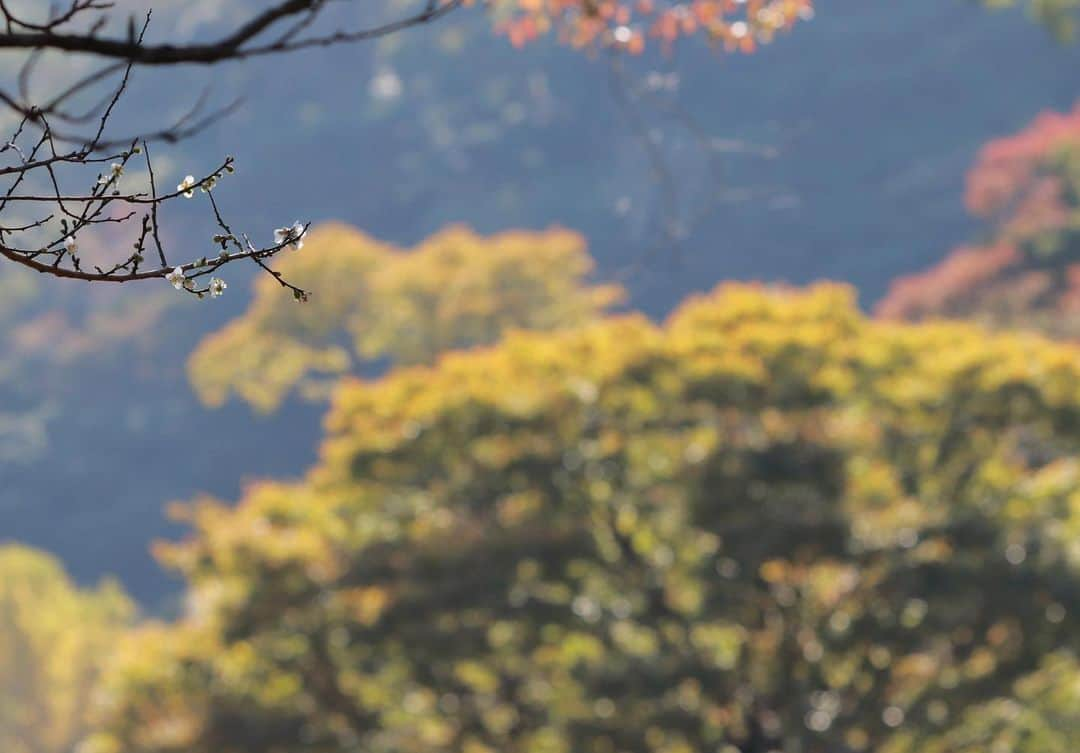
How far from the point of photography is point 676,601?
1340 centimetres

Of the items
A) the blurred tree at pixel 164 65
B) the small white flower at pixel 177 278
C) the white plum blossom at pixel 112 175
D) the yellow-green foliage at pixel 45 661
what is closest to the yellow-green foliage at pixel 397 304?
the yellow-green foliage at pixel 45 661

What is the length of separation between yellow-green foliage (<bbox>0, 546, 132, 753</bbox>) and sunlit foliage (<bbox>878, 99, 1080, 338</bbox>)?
15.8m

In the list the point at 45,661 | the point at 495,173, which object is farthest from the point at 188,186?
the point at 495,173

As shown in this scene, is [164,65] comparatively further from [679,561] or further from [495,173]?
[495,173]

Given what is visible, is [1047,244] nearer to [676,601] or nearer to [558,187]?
[676,601]

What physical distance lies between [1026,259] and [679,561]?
19.3 metres

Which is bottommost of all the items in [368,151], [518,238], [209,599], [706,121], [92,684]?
[209,599]

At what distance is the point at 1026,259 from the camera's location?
30.5 meters

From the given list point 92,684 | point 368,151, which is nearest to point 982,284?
point 92,684

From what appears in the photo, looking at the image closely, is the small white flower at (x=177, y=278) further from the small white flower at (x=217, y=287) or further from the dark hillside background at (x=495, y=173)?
the dark hillside background at (x=495, y=173)

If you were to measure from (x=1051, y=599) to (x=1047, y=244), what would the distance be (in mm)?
18796

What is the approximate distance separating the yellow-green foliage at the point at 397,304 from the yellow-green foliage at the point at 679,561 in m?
19.8

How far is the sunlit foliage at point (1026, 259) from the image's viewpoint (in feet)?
95.5

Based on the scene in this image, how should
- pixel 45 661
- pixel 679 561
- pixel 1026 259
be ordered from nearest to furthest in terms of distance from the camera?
1. pixel 679 561
2. pixel 1026 259
3. pixel 45 661
